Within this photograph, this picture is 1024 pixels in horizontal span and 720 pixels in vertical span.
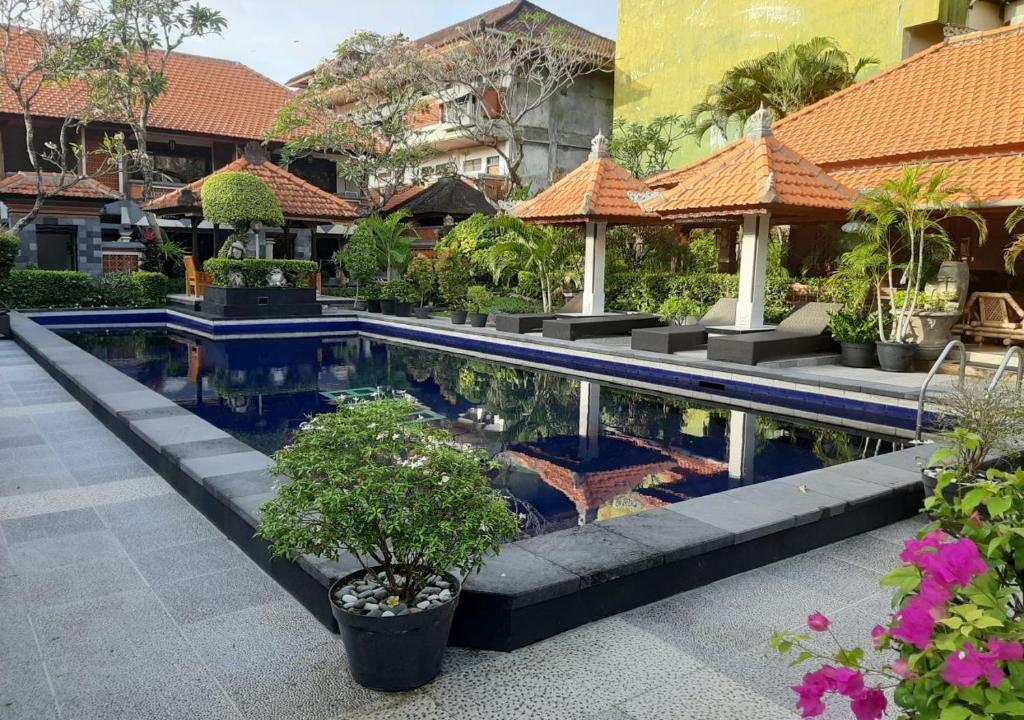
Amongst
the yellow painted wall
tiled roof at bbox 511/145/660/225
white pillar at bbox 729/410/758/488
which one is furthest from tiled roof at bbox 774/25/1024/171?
white pillar at bbox 729/410/758/488

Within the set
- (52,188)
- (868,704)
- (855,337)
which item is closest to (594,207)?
(855,337)

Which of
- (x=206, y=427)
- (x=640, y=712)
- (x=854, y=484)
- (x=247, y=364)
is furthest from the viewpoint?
(x=247, y=364)

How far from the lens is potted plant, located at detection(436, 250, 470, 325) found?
18016mm

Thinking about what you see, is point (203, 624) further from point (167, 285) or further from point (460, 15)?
point (460, 15)

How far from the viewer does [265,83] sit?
32.7m

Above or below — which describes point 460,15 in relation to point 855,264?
above

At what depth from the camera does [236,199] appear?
17.9m

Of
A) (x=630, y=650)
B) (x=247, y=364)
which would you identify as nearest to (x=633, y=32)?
(x=247, y=364)

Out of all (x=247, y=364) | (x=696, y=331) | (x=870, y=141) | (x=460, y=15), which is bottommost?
(x=247, y=364)

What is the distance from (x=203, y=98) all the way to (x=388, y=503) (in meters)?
31.2

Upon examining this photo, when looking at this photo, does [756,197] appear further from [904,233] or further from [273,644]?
[273,644]

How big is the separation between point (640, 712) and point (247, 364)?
11.8 metres

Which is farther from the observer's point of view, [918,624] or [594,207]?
[594,207]

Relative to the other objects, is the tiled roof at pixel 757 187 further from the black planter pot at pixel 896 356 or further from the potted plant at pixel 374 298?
the potted plant at pixel 374 298
